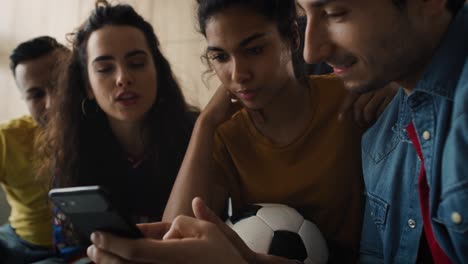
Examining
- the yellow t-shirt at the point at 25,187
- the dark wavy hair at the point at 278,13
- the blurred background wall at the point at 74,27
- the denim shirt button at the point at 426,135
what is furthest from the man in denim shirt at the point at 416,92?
the blurred background wall at the point at 74,27

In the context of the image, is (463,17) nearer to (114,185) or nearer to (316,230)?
(316,230)

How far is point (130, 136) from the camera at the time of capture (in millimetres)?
1442

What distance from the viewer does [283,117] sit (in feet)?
3.70

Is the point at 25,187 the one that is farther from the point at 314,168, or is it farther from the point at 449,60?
the point at 449,60

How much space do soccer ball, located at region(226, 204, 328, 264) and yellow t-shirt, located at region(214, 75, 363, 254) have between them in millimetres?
102

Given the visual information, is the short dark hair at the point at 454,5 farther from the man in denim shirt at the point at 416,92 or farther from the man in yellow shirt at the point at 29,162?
the man in yellow shirt at the point at 29,162

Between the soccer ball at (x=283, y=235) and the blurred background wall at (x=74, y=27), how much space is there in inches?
53.5

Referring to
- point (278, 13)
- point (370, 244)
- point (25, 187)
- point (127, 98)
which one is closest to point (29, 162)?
point (25, 187)

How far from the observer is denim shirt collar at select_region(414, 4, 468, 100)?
2.18ft

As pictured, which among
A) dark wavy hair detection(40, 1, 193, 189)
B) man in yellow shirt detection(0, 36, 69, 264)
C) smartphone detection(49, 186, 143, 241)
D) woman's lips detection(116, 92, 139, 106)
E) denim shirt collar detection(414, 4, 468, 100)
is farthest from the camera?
man in yellow shirt detection(0, 36, 69, 264)

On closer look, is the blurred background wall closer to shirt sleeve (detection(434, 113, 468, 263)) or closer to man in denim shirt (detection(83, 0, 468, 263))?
man in denim shirt (detection(83, 0, 468, 263))

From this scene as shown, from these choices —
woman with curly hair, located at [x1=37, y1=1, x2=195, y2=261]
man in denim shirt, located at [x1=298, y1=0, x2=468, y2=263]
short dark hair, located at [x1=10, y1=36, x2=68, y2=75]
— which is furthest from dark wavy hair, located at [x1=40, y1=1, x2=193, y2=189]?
man in denim shirt, located at [x1=298, y1=0, x2=468, y2=263]

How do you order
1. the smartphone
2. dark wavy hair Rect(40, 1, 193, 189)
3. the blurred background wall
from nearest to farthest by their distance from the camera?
the smartphone < dark wavy hair Rect(40, 1, 193, 189) < the blurred background wall

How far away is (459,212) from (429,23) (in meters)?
0.30
